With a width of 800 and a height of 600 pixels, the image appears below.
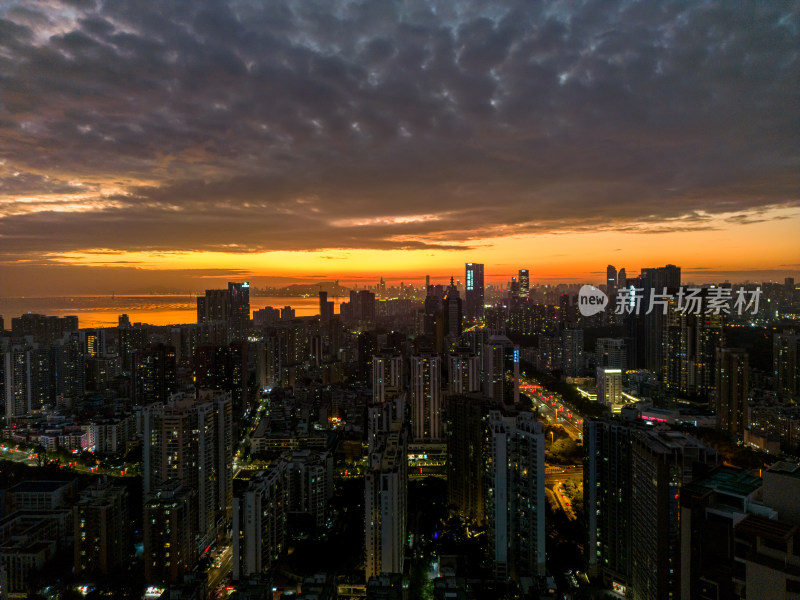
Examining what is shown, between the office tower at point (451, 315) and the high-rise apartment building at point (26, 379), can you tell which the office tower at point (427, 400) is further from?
the high-rise apartment building at point (26, 379)

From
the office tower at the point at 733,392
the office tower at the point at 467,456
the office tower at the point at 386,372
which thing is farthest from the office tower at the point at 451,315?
the office tower at the point at 467,456

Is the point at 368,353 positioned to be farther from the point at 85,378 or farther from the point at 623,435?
the point at 623,435

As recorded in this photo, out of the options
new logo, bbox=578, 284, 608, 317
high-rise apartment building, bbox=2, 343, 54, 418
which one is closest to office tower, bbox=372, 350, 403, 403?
new logo, bbox=578, 284, 608, 317

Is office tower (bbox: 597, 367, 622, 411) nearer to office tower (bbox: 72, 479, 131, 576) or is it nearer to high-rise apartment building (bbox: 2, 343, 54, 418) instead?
office tower (bbox: 72, 479, 131, 576)

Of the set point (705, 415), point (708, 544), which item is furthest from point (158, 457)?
point (705, 415)

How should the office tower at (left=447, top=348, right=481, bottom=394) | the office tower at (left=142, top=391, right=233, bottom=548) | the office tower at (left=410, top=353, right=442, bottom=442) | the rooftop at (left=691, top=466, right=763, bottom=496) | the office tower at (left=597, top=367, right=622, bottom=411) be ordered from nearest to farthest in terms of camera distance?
the rooftop at (left=691, top=466, right=763, bottom=496) < the office tower at (left=142, top=391, right=233, bottom=548) < the office tower at (left=410, top=353, right=442, bottom=442) < the office tower at (left=447, top=348, right=481, bottom=394) < the office tower at (left=597, top=367, right=622, bottom=411)
